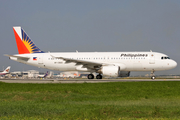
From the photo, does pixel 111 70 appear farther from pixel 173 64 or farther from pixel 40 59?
pixel 40 59

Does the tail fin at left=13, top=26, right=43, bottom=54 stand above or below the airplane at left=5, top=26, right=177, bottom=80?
above

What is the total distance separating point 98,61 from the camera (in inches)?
1342

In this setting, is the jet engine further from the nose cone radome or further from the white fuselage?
the nose cone radome

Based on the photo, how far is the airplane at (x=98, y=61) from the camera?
107 ft

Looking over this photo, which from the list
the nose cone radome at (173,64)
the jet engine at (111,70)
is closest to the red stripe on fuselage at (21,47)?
the jet engine at (111,70)

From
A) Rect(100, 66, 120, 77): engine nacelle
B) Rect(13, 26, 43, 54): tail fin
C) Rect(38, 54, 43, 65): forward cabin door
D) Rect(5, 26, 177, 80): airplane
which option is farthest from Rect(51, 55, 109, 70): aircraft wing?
Rect(13, 26, 43, 54): tail fin

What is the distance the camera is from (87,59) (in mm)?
34719

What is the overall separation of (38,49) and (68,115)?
1177 inches

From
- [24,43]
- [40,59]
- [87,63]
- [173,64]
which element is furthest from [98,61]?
[24,43]

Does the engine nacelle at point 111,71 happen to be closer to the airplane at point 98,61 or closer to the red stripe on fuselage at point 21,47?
the airplane at point 98,61

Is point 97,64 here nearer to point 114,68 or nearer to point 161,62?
point 114,68

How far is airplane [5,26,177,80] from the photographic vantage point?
3272 cm

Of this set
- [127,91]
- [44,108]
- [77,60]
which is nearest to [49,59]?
[77,60]

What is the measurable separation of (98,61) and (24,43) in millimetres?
12175
